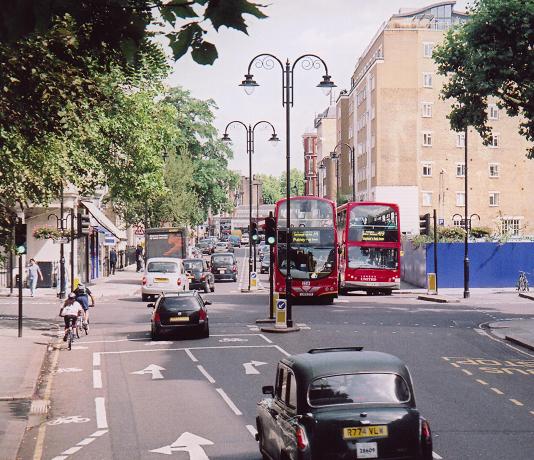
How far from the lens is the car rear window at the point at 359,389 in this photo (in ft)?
32.9

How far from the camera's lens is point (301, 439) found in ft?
31.5

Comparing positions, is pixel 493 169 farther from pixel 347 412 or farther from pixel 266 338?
pixel 347 412

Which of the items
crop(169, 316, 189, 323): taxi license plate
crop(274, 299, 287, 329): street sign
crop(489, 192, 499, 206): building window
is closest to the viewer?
crop(169, 316, 189, 323): taxi license plate

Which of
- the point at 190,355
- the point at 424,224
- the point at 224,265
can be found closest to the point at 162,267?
the point at 424,224

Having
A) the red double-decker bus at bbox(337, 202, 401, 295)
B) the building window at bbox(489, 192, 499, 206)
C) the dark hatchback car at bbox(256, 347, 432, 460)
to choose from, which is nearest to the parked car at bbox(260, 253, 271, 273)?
the building window at bbox(489, 192, 499, 206)

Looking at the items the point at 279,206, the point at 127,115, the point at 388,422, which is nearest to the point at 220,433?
the point at 388,422

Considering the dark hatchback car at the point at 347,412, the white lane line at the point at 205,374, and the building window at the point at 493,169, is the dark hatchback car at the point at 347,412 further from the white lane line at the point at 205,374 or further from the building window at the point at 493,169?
the building window at the point at 493,169

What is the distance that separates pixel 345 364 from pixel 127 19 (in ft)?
15.8

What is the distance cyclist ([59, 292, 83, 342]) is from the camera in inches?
1042

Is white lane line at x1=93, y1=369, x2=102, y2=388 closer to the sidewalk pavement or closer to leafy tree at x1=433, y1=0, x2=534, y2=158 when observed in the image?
the sidewalk pavement

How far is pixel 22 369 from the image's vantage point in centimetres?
2172

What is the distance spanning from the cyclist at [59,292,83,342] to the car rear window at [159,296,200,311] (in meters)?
2.43

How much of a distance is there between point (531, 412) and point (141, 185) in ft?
114

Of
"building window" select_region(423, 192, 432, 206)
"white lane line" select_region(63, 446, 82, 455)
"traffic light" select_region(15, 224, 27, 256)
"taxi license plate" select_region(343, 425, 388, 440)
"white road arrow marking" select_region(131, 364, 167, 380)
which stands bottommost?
"white lane line" select_region(63, 446, 82, 455)
